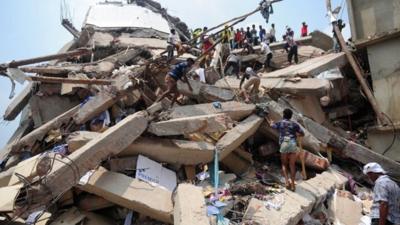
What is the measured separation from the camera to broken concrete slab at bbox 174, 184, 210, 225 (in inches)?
195

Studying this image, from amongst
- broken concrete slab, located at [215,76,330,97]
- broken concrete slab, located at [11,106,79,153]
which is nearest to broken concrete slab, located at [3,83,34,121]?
broken concrete slab, located at [11,106,79,153]

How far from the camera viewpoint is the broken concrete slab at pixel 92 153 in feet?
17.4

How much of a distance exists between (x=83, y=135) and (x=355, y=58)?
777 cm

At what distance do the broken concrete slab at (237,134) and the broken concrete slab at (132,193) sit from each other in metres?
1.50

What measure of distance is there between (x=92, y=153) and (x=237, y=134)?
9.25ft

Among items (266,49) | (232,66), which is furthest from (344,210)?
(266,49)

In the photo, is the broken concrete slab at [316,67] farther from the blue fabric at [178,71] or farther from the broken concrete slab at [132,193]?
the broken concrete slab at [132,193]

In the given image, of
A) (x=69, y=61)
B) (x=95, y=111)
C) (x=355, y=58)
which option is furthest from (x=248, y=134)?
(x=69, y=61)

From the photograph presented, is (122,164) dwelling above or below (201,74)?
below

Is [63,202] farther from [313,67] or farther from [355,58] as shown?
[355,58]

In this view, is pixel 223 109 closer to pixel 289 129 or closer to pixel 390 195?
pixel 289 129

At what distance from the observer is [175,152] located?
6809 millimetres

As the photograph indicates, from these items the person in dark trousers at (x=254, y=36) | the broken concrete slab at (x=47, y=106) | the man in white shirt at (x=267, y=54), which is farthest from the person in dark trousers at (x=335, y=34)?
the broken concrete slab at (x=47, y=106)

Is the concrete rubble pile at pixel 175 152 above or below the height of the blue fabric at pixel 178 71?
below
